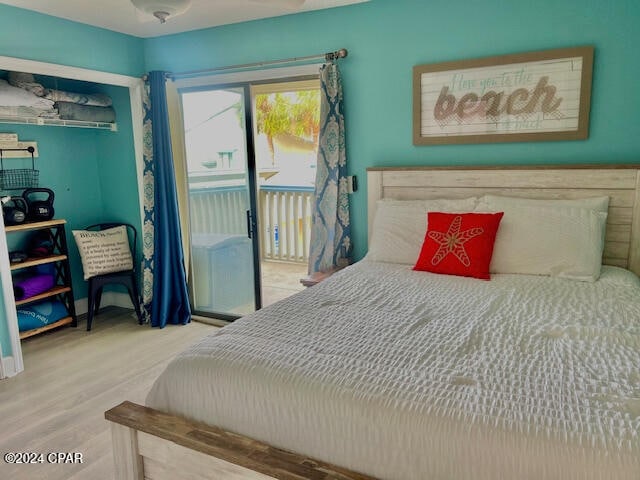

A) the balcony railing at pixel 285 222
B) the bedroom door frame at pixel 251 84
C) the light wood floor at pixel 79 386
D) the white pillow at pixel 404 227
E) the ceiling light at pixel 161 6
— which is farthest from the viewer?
the balcony railing at pixel 285 222

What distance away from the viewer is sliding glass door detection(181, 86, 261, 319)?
3752 millimetres

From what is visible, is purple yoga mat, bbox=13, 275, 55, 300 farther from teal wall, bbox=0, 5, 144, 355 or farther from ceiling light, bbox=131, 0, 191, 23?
ceiling light, bbox=131, 0, 191, 23

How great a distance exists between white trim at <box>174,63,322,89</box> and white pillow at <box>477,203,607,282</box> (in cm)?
173

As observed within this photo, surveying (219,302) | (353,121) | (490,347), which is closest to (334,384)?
(490,347)

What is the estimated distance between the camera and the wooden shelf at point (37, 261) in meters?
3.44

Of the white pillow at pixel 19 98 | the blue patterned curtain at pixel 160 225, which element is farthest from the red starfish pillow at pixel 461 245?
the white pillow at pixel 19 98

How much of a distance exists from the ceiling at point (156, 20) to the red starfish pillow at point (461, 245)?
5.32ft

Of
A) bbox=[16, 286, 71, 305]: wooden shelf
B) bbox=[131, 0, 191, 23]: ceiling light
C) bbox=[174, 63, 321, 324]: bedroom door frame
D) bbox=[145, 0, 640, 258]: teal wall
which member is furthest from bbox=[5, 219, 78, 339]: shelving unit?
bbox=[131, 0, 191, 23]: ceiling light

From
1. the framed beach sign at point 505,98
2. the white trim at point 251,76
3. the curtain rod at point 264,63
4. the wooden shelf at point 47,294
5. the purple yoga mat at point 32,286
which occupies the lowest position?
the wooden shelf at point 47,294

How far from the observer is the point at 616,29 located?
97.0 inches

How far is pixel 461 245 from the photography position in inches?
97.0

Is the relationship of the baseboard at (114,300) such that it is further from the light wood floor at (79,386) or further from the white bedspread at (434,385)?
the white bedspread at (434,385)

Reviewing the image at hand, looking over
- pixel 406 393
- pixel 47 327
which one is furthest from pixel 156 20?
pixel 406 393

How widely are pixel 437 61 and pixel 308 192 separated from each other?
293cm
